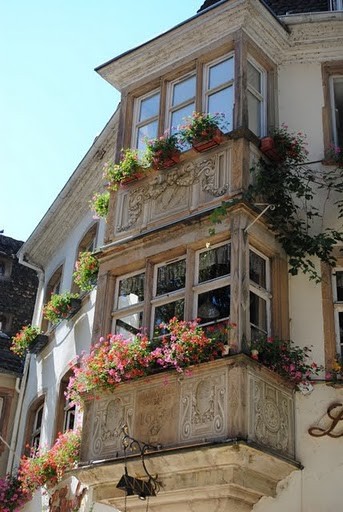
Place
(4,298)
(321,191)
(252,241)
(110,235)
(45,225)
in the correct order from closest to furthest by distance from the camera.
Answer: (252,241), (321,191), (110,235), (45,225), (4,298)

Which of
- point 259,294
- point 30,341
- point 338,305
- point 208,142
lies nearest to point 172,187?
point 208,142

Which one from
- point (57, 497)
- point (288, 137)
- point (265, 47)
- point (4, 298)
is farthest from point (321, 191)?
point (4, 298)

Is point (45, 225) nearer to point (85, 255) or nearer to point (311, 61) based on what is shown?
point (85, 255)

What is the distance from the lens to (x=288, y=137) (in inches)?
460

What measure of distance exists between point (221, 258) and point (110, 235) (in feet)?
7.39

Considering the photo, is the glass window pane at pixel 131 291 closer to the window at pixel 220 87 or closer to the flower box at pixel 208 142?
the flower box at pixel 208 142

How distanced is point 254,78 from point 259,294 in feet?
12.2

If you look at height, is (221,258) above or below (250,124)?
below

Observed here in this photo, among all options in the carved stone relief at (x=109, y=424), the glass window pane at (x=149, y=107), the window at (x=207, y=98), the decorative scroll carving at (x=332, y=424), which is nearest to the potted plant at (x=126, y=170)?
the window at (x=207, y=98)

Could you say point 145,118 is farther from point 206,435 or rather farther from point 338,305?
point 206,435

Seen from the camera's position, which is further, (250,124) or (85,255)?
(85,255)

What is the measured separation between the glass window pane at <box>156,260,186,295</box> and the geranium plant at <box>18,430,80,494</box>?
2.81 m

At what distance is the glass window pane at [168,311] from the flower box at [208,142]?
230cm

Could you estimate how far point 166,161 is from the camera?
12.0m
